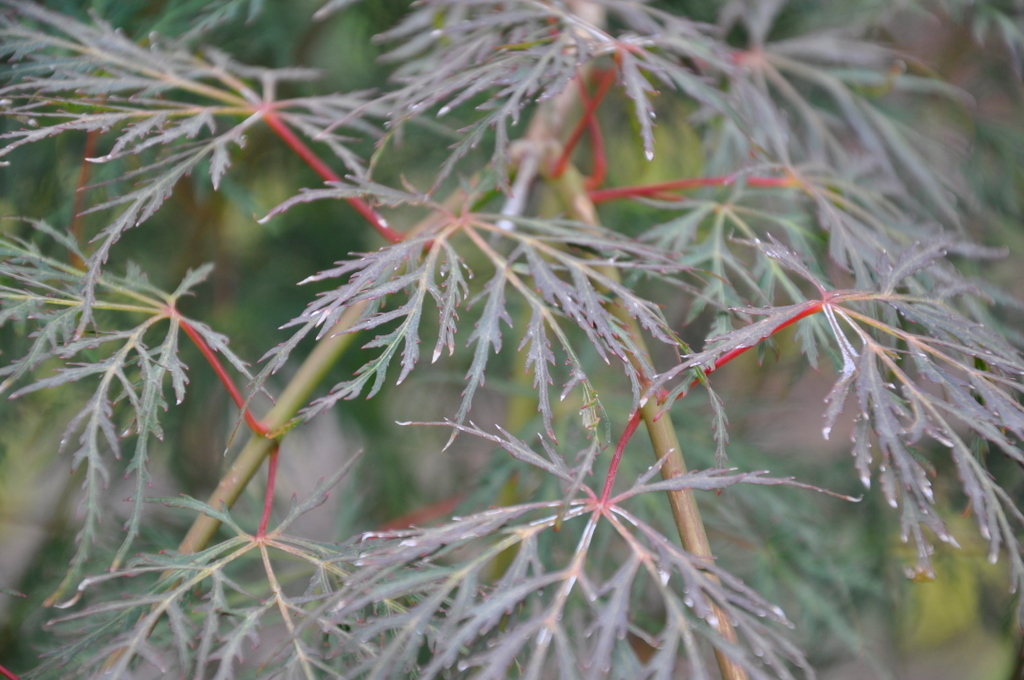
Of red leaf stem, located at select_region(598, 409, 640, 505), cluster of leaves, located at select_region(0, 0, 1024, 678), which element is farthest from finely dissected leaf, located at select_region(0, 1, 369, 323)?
red leaf stem, located at select_region(598, 409, 640, 505)

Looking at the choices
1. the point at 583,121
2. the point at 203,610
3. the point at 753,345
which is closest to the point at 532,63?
the point at 583,121

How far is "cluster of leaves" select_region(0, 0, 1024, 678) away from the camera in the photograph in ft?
1.15

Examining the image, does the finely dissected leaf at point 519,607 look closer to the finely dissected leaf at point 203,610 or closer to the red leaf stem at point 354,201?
the finely dissected leaf at point 203,610

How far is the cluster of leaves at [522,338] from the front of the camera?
35 centimetres

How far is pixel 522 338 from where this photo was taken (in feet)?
1.65

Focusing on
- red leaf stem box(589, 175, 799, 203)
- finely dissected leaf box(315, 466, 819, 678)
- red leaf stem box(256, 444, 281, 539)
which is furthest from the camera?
red leaf stem box(589, 175, 799, 203)

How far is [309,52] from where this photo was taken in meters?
0.92

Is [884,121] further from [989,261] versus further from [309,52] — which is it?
[309,52]

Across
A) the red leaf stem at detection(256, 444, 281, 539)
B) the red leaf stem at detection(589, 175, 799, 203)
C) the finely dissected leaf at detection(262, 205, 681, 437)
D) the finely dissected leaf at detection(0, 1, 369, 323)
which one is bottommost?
the red leaf stem at detection(256, 444, 281, 539)

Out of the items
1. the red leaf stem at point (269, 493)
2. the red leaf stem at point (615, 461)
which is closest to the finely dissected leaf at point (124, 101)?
the red leaf stem at point (269, 493)

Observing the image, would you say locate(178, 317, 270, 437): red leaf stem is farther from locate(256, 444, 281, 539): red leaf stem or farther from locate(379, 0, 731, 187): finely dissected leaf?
locate(379, 0, 731, 187): finely dissected leaf

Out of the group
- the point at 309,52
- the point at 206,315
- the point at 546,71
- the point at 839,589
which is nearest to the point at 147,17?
the point at 309,52

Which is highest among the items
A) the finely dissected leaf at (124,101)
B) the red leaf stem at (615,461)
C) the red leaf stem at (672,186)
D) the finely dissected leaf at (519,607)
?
the finely dissected leaf at (124,101)

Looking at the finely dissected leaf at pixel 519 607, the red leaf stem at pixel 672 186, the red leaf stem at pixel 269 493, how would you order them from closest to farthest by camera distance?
the finely dissected leaf at pixel 519 607 → the red leaf stem at pixel 269 493 → the red leaf stem at pixel 672 186
